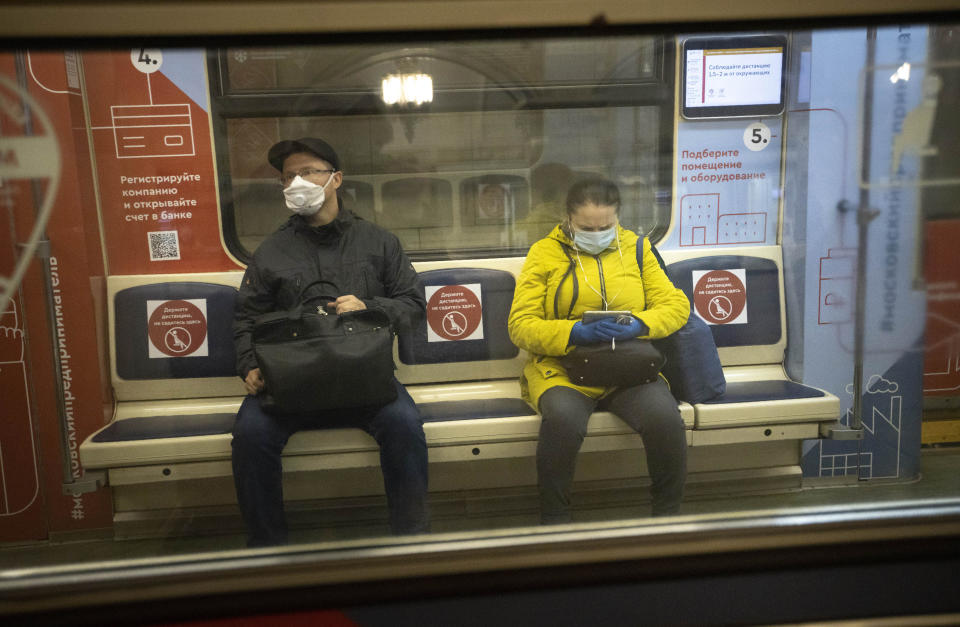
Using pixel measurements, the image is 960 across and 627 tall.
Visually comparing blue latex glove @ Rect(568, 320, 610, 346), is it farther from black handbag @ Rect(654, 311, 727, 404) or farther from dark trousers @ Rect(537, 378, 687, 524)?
black handbag @ Rect(654, 311, 727, 404)

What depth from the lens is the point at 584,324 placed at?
285 centimetres

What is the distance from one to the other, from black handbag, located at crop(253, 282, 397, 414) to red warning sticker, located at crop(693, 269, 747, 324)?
164 centimetres

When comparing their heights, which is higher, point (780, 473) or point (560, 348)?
point (560, 348)

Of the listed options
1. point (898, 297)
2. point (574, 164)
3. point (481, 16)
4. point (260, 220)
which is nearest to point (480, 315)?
point (574, 164)

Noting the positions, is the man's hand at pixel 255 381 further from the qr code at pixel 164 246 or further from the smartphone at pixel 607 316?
the smartphone at pixel 607 316

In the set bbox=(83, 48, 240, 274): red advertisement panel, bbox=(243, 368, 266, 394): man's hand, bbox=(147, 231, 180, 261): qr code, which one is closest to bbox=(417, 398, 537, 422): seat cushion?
bbox=(243, 368, 266, 394): man's hand

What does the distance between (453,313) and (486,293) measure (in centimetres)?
18

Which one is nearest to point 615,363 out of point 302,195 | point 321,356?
point 321,356

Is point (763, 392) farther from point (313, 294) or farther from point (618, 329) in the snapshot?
point (313, 294)

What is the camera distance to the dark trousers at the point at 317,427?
2.68 m

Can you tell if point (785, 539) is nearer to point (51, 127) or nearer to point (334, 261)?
point (51, 127)

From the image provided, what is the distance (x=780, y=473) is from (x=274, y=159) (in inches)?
104

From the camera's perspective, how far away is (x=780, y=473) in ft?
11.1

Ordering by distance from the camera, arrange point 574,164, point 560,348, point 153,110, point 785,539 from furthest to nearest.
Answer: point 574,164 < point 153,110 < point 560,348 < point 785,539
